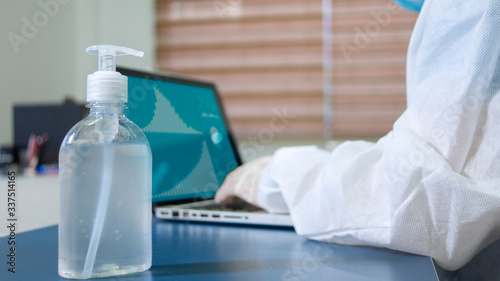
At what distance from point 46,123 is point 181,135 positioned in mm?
1324

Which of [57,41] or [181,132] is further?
[57,41]

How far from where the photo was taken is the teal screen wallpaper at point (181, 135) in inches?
32.2

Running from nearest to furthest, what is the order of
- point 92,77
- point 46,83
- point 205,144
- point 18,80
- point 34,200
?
point 92,77 < point 205,144 < point 34,200 < point 18,80 < point 46,83

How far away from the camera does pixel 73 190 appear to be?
42 centimetres

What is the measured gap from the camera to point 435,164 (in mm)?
495

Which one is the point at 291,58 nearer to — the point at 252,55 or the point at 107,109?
the point at 252,55

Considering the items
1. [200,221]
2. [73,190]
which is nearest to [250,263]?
[73,190]

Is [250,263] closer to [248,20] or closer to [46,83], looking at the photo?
[248,20]

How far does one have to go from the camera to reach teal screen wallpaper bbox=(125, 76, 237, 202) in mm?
817

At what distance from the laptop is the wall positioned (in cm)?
133

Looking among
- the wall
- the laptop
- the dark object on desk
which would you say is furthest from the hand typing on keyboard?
the wall

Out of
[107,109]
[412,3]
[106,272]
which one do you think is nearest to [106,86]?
[107,109]

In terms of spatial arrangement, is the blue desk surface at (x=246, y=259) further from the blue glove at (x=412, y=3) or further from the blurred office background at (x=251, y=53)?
the blurred office background at (x=251, y=53)

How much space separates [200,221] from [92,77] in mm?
410
